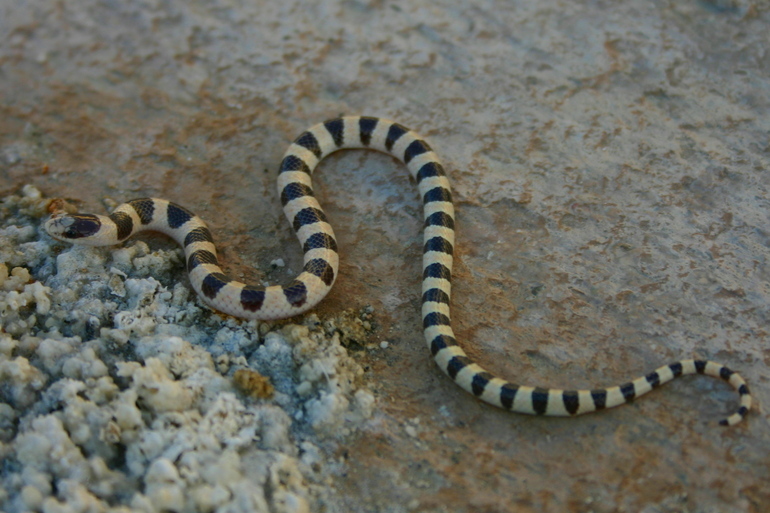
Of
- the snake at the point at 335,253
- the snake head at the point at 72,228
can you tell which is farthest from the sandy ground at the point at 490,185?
the snake head at the point at 72,228

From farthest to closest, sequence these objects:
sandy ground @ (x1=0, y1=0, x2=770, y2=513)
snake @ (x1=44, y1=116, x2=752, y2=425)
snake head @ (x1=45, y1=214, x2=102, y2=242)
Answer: snake head @ (x1=45, y1=214, x2=102, y2=242) < snake @ (x1=44, y1=116, x2=752, y2=425) < sandy ground @ (x1=0, y1=0, x2=770, y2=513)

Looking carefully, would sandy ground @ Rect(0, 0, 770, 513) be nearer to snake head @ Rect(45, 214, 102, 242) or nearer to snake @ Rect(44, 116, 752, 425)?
snake @ Rect(44, 116, 752, 425)

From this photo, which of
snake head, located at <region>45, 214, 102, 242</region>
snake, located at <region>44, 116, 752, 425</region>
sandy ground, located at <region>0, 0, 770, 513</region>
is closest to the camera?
sandy ground, located at <region>0, 0, 770, 513</region>

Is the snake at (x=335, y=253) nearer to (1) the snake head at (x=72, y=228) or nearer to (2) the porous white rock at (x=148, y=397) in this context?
(1) the snake head at (x=72, y=228)

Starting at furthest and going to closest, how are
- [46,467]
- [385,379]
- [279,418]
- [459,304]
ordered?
1. [459,304]
2. [385,379]
3. [279,418]
4. [46,467]

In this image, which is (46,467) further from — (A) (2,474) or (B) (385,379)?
(B) (385,379)

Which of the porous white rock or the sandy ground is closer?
the porous white rock

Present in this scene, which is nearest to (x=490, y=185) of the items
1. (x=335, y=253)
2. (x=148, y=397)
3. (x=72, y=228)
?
(x=335, y=253)

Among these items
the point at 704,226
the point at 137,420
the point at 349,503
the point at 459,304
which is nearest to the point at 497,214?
the point at 459,304

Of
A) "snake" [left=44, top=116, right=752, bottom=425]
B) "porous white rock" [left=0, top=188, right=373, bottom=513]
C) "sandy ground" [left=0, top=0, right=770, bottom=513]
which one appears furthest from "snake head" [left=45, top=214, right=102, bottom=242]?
"sandy ground" [left=0, top=0, right=770, bottom=513]
